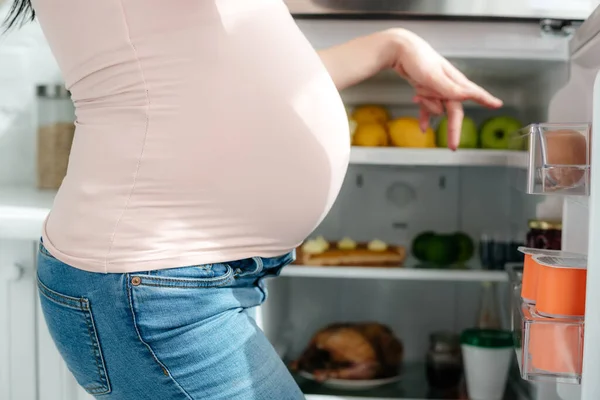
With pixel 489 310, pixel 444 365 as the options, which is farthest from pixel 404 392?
pixel 489 310

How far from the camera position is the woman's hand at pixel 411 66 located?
89cm

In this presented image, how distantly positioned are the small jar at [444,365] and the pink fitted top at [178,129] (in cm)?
87

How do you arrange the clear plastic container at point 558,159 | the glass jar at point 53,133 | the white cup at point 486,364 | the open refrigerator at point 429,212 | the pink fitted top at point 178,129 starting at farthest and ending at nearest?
the glass jar at point 53,133, the white cup at point 486,364, the open refrigerator at point 429,212, the clear plastic container at point 558,159, the pink fitted top at point 178,129

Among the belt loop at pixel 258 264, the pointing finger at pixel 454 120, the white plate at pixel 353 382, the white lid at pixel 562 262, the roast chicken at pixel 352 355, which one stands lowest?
the white plate at pixel 353 382

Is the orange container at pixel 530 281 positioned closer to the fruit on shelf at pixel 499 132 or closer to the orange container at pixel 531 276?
the orange container at pixel 531 276

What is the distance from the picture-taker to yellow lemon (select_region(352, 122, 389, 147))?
4.49ft

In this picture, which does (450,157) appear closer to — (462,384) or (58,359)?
(462,384)

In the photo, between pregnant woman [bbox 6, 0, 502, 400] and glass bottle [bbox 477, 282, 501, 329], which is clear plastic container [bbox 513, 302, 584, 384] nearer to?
pregnant woman [bbox 6, 0, 502, 400]

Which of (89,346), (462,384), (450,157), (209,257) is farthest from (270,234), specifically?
(462,384)

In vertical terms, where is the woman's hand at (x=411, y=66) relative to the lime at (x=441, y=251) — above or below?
above

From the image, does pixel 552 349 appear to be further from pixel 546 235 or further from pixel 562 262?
pixel 546 235

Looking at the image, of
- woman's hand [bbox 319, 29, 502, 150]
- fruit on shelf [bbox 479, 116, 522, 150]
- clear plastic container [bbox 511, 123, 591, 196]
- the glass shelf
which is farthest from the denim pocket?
fruit on shelf [bbox 479, 116, 522, 150]

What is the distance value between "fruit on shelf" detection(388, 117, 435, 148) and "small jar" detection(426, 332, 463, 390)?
441 mm

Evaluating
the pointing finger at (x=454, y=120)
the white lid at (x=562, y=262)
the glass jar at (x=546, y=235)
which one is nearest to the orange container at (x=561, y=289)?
the white lid at (x=562, y=262)
